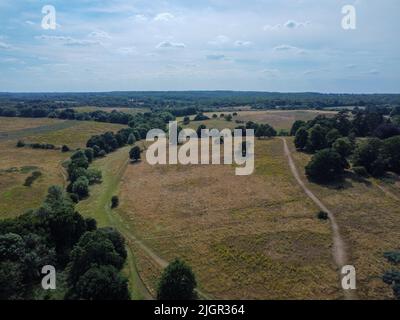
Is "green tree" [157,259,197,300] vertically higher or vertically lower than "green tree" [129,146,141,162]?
lower

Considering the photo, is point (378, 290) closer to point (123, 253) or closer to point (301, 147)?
point (123, 253)

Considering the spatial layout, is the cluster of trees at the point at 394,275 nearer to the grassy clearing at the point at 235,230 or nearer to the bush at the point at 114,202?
the grassy clearing at the point at 235,230

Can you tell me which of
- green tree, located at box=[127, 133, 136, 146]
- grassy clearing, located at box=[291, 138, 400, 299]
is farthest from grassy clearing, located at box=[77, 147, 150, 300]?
grassy clearing, located at box=[291, 138, 400, 299]

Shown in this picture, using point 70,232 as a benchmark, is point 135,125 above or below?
above

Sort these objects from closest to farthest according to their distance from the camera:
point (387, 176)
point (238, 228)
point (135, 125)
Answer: point (238, 228) → point (387, 176) → point (135, 125)

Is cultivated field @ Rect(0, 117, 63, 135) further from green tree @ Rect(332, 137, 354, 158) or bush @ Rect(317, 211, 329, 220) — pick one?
bush @ Rect(317, 211, 329, 220)

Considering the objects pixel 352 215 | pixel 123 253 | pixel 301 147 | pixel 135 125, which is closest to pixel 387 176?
pixel 352 215

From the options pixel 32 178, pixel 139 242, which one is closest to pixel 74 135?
pixel 32 178
